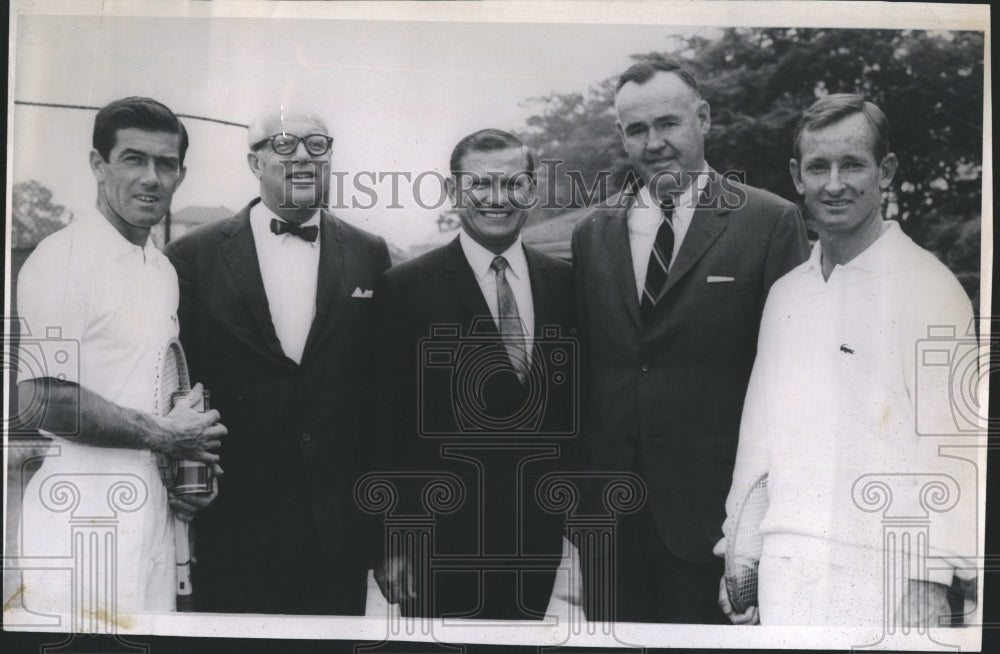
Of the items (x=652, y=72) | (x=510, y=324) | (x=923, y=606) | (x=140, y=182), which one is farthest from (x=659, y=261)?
(x=140, y=182)

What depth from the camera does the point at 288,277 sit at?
374 cm

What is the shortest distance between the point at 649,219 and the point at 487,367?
0.80 metres

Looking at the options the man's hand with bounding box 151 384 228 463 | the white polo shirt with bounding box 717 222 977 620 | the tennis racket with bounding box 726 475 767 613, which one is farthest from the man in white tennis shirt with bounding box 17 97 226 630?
the white polo shirt with bounding box 717 222 977 620

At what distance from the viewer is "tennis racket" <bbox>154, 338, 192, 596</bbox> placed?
3.74 metres

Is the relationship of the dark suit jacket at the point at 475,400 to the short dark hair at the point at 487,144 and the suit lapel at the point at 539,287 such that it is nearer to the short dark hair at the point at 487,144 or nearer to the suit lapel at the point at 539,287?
the suit lapel at the point at 539,287

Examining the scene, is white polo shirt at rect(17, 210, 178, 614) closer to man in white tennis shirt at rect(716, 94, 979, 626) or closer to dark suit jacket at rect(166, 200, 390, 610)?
dark suit jacket at rect(166, 200, 390, 610)

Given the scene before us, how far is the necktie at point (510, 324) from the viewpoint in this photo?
3.70 metres

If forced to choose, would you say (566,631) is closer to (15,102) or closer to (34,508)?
(34,508)

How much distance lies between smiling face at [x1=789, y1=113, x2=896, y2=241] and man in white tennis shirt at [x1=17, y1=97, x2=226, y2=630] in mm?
2286

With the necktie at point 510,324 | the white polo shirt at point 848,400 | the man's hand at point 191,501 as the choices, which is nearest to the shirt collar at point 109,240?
the man's hand at point 191,501

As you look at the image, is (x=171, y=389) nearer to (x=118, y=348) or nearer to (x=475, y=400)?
(x=118, y=348)

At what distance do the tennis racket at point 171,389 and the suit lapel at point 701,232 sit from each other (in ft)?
5.78

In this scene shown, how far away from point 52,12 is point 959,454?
3.75 metres

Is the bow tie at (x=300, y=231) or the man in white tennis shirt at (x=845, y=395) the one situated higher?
the bow tie at (x=300, y=231)
